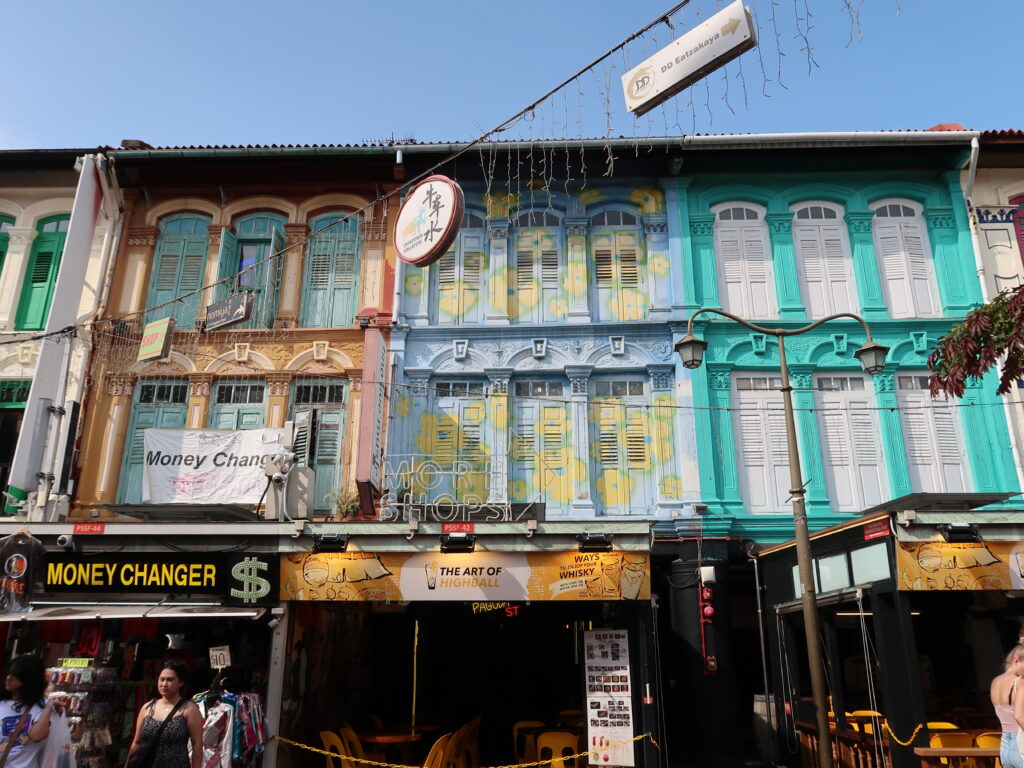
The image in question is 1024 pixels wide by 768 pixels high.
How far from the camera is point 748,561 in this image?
43.3 ft

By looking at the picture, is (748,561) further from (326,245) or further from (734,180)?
(326,245)

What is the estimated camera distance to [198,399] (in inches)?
561

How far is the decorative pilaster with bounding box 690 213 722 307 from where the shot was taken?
575 inches

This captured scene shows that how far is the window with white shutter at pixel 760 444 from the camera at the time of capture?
44.4 feet

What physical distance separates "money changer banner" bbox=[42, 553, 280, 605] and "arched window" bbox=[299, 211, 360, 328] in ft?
17.3

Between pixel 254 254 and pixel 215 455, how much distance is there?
4239 millimetres

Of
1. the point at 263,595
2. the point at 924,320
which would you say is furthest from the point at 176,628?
the point at 924,320

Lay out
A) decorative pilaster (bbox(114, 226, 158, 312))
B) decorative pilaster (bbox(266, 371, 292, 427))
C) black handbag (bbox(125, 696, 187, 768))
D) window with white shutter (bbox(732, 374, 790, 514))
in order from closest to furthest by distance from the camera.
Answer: black handbag (bbox(125, 696, 187, 768)) < window with white shutter (bbox(732, 374, 790, 514)) < decorative pilaster (bbox(266, 371, 292, 427)) < decorative pilaster (bbox(114, 226, 158, 312))

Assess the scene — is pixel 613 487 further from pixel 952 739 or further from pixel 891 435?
pixel 952 739

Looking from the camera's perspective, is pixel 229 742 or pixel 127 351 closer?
pixel 229 742

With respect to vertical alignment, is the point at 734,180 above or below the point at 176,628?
above

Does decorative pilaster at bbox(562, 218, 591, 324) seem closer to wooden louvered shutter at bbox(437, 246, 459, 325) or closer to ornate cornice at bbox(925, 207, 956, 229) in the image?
wooden louvered shutter at bbox(437, 246, 459, 325)

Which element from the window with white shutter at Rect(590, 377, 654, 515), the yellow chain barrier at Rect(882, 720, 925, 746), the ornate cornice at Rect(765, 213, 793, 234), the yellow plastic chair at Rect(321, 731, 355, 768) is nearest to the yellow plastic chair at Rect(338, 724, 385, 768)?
the yellow plastic chair at Rect(321, 731, 355, 768)

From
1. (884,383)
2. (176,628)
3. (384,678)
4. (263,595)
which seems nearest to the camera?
(263,595)
